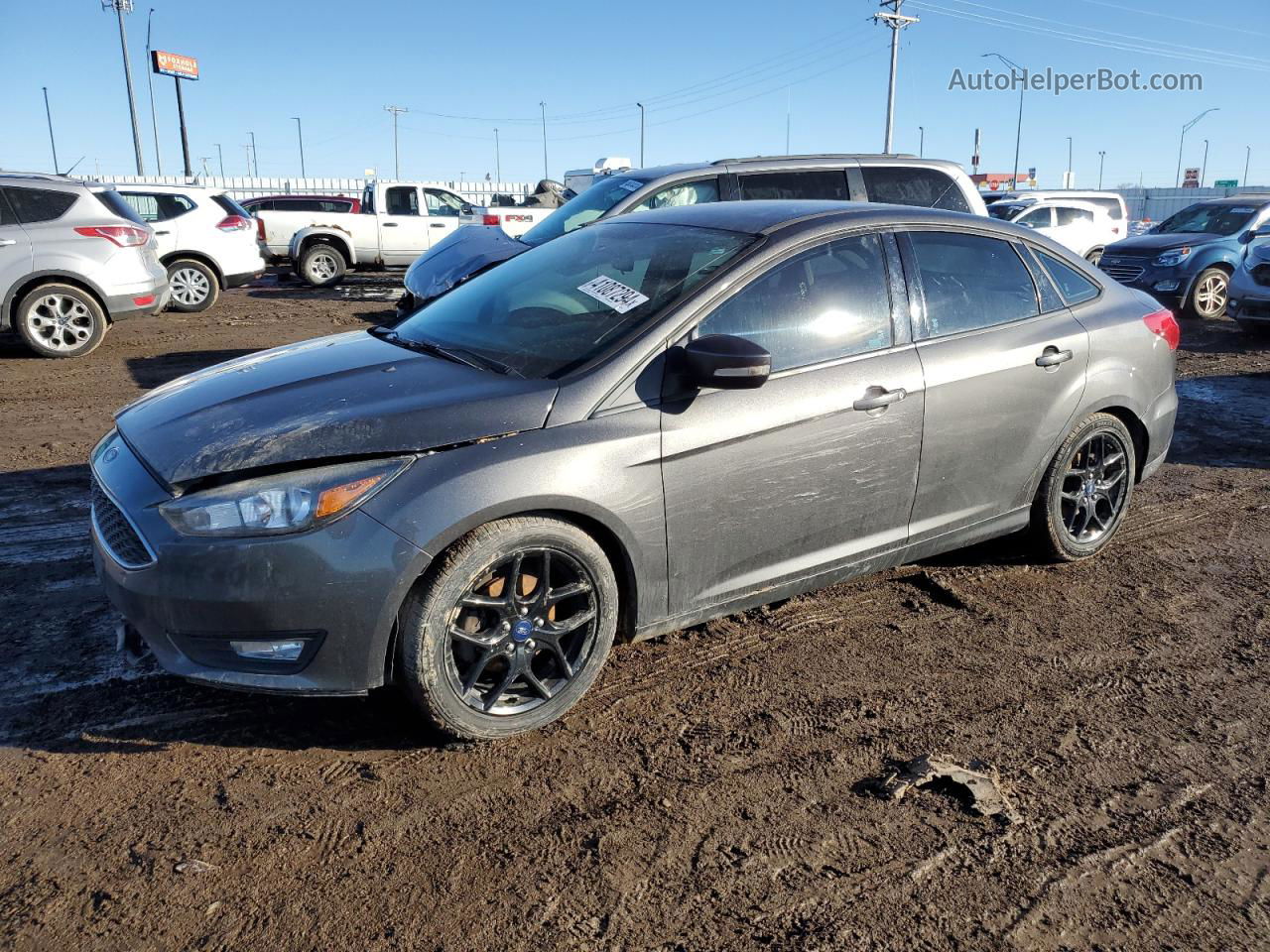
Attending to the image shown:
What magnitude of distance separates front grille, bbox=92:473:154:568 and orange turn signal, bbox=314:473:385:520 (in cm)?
54

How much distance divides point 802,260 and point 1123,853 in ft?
7.40

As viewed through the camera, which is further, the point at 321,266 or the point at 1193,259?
the point at 321,266

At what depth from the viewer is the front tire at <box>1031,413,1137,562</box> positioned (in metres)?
4.48

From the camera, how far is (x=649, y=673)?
3660 mm

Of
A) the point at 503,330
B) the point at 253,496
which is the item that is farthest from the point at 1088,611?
the point at 253,496

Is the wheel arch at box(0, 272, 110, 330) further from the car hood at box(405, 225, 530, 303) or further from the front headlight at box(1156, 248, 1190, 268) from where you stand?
the front headlight at box(1156, 248, 1190, 268)

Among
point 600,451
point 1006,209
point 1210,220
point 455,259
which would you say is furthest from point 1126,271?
point 600,451

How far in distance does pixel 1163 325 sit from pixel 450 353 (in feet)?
11.6

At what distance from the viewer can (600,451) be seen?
3.13 meters

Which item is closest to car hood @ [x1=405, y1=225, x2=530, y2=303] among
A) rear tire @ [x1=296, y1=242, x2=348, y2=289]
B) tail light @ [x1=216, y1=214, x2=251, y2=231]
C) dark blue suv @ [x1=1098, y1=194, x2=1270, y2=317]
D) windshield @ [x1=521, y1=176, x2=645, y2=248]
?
windshield @ [x1=521, y1=176, x2=645, y2=248]

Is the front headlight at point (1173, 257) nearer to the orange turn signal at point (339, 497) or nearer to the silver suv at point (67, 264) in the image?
the silver suv at point (67, 264)

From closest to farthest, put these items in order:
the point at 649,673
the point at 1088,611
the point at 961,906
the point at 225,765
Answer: the point at 961,906 < the point at 225,765 < the point at 649,673 < the point at 1088,611

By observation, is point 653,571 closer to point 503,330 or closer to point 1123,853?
point 503,330

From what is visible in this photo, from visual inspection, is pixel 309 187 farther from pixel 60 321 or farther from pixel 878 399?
pixel 878 399
